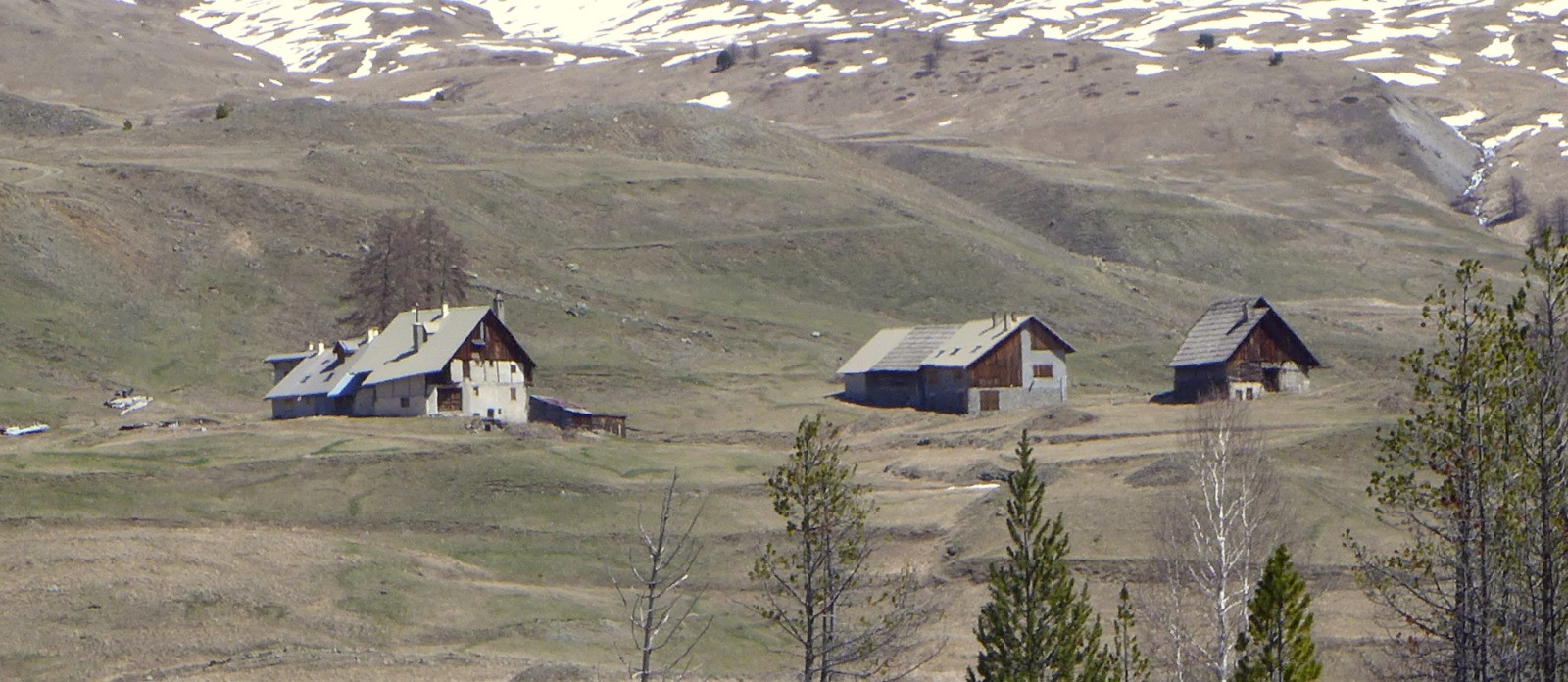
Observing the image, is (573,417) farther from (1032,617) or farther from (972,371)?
(1032,617)

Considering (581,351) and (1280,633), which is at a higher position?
(581,351)

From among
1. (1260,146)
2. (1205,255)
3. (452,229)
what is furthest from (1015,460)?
(1260,146)

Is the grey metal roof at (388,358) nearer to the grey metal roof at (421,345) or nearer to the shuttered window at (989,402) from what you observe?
the grey metal roof at (421,345)

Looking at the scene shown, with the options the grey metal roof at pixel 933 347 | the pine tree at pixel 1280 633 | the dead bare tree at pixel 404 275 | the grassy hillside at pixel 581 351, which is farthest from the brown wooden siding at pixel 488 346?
the pine tree at pixel 1280 633

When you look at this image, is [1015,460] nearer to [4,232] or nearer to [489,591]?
[489,591]

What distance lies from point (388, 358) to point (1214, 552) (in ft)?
174

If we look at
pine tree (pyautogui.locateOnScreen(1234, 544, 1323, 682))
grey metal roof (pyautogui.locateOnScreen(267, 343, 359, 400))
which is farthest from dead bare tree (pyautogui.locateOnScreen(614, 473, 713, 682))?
grey metal roof (pyautogui.locateOnScreen(267, 343, 359, 400))

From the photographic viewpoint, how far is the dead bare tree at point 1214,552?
120ft

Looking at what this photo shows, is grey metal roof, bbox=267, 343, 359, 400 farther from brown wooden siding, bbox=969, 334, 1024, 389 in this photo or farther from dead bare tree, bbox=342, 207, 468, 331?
brown wooden siding, bbox=969, 334, 1024, 389

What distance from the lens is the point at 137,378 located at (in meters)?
90.8

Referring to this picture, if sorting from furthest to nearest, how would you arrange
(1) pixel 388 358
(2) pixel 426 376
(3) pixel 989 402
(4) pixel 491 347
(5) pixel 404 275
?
1. (5) pixel 404 275
2. (3) pixel 989 402
3. (1) pixel 388 358
4. (4) pixel 491 347
5. (2) pixel 426 376

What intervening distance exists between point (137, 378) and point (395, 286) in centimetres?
1895

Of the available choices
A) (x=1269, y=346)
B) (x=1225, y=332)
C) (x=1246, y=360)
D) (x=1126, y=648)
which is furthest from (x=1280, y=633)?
(x=1225, y=332)

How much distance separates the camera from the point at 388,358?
85750 millimetres
